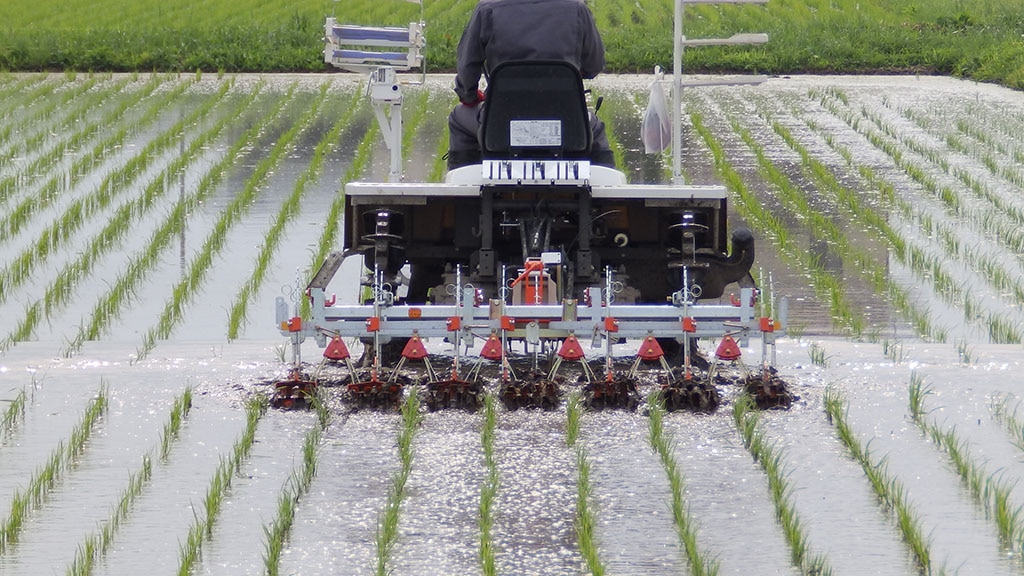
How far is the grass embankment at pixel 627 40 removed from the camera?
2177 centimetres

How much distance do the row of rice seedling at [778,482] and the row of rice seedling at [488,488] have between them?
0.81m

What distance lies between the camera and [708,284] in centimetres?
729

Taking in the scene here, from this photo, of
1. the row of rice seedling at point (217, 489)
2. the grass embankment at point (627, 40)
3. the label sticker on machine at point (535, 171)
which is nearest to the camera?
the row of rice seedling at point (217, 489)

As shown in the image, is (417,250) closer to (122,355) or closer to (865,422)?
(122,355)

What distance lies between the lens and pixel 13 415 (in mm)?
6438

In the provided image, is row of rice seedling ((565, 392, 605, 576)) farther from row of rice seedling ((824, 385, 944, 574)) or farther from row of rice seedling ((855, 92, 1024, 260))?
row of rice seedling ((855, 92, 1024, 260))

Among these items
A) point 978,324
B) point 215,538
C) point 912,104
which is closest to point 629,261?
point 978,324

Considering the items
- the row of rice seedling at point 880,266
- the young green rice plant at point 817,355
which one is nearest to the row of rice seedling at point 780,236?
the row of rice seedling at point 880,266

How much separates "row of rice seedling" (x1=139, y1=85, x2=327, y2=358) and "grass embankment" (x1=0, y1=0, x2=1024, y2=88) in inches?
211

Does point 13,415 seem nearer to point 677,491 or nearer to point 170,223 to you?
point 677,491

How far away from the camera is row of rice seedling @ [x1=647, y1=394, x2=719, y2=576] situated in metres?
4.69

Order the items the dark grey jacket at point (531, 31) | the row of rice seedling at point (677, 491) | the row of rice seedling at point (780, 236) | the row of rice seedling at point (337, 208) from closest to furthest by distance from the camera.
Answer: the row of rice seedling at point (677, 491)
the dark grey jacket at point (531, 31)
the row of rice seedling at point (780, 236)
the row of rice seedling at point (337, 208)

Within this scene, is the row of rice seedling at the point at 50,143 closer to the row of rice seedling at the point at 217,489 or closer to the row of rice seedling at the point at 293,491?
the row of rice seedling at the point at 217,489

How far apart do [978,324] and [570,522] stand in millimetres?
4117
